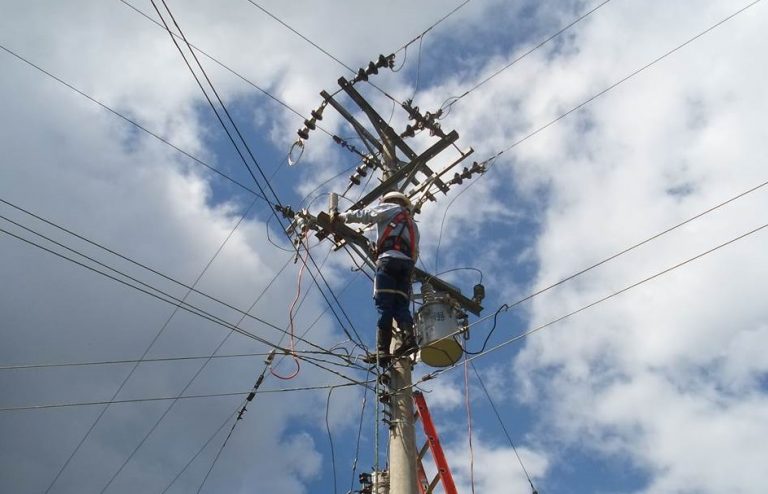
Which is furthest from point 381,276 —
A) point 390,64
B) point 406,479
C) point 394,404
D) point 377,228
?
point 390,64

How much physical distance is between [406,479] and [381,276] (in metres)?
2.04

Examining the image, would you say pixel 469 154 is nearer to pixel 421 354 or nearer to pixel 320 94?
pixel 320 94

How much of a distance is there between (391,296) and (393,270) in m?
0.28

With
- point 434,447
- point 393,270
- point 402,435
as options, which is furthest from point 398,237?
point 434,447

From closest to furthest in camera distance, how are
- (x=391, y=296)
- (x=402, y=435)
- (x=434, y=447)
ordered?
1. (x=402, y=435)
2. (x=391, y=296)
3. (x=434, y=447)

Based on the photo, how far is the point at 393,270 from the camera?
21.7 ft

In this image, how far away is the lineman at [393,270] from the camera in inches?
259

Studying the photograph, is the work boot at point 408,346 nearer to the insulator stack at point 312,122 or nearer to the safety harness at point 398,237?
the safety harness at point 398,237

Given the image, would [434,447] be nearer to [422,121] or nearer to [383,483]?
[383,483]

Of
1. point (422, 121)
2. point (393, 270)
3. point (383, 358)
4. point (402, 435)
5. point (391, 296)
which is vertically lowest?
point (402, 435)

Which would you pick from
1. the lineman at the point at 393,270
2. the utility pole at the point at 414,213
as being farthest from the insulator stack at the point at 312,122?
the lineman at the point at 393,270

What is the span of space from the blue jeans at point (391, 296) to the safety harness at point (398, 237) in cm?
14

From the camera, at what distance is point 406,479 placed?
5773mm

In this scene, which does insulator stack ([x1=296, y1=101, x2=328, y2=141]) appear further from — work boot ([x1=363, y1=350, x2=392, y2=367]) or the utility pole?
work boot ([x1=363, y1=350, x2=392, y2=367])
